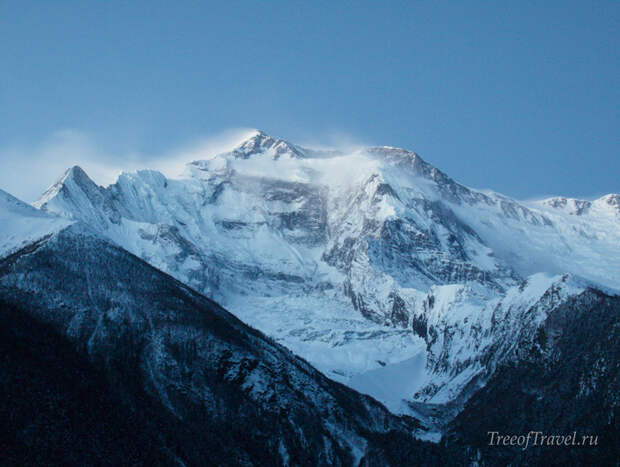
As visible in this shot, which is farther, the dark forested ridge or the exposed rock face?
the exposed rock face

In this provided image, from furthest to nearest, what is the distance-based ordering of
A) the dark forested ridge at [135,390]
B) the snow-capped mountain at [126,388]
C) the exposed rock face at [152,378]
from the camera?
1. the exposed rock face at [152,378]
2. the dark forested ridge at [135,390]
3. the snow-capped mountain at [126,388]

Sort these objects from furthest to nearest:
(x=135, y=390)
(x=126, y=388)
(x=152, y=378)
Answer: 1. (x=152, y=378)
2. (x=135, y=390)
3. (x=126, y=388)

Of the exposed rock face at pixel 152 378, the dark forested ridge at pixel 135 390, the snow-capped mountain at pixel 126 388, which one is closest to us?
the snow-capped mountain at pixel 126 388

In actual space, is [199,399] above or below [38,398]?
above

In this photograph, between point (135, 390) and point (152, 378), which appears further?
point (152, 378)

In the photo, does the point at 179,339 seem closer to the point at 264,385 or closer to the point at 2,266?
the point at 264,385

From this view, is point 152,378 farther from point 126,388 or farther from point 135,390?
point 126,388

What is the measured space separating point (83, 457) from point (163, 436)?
2589 cm

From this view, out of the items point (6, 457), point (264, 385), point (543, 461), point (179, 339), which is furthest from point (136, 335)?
point (543, 461)

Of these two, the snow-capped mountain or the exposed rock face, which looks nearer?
the snow-capped mountain

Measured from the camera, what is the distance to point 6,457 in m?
125

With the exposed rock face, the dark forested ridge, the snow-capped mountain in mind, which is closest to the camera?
the snow-capped mountain

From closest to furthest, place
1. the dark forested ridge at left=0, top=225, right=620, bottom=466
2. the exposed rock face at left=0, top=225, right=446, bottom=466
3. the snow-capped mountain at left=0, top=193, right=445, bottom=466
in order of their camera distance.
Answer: the snow-capped mountain at left=0, top=193, right=445, bottom=466
the dark forested ridge at left=0, top=225, right=620, bottom=466
the exposed rock face at left=0, top=225, right=446, bottom=466

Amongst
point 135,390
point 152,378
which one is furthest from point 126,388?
point 152,378
